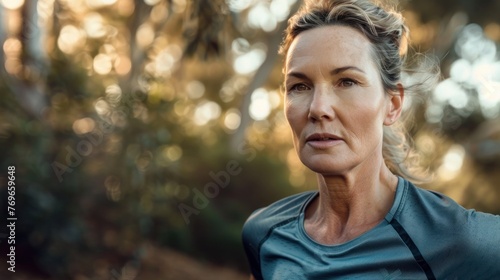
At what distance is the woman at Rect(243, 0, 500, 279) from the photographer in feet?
7.26

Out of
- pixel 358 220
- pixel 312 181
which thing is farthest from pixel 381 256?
pixel 312 181

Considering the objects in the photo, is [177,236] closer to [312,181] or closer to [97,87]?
[97,87]

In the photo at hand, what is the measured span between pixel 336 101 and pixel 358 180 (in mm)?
335

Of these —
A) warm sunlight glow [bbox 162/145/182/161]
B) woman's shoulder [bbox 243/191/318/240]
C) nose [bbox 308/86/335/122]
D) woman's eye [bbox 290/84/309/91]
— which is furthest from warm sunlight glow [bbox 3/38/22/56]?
nose [bbox 308/86/335/122]

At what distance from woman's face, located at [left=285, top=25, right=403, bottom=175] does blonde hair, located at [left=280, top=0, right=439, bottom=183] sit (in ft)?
0.15

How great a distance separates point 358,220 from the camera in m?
2.54

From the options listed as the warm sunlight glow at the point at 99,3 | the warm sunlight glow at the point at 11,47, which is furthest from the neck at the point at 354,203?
the warm sunlight glow at the point at 99,3

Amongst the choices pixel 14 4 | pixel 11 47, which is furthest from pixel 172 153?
pixel 14 4

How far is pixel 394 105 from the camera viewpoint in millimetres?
2639

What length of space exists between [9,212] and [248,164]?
17.9 ft

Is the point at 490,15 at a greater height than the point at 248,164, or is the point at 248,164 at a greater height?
the point at 490,15

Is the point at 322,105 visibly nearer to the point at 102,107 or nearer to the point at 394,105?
the point at 394,105

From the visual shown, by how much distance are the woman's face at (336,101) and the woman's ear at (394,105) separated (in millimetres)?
80

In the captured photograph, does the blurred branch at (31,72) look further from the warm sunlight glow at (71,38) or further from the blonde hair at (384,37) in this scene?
the blonde hair at (384,37)
